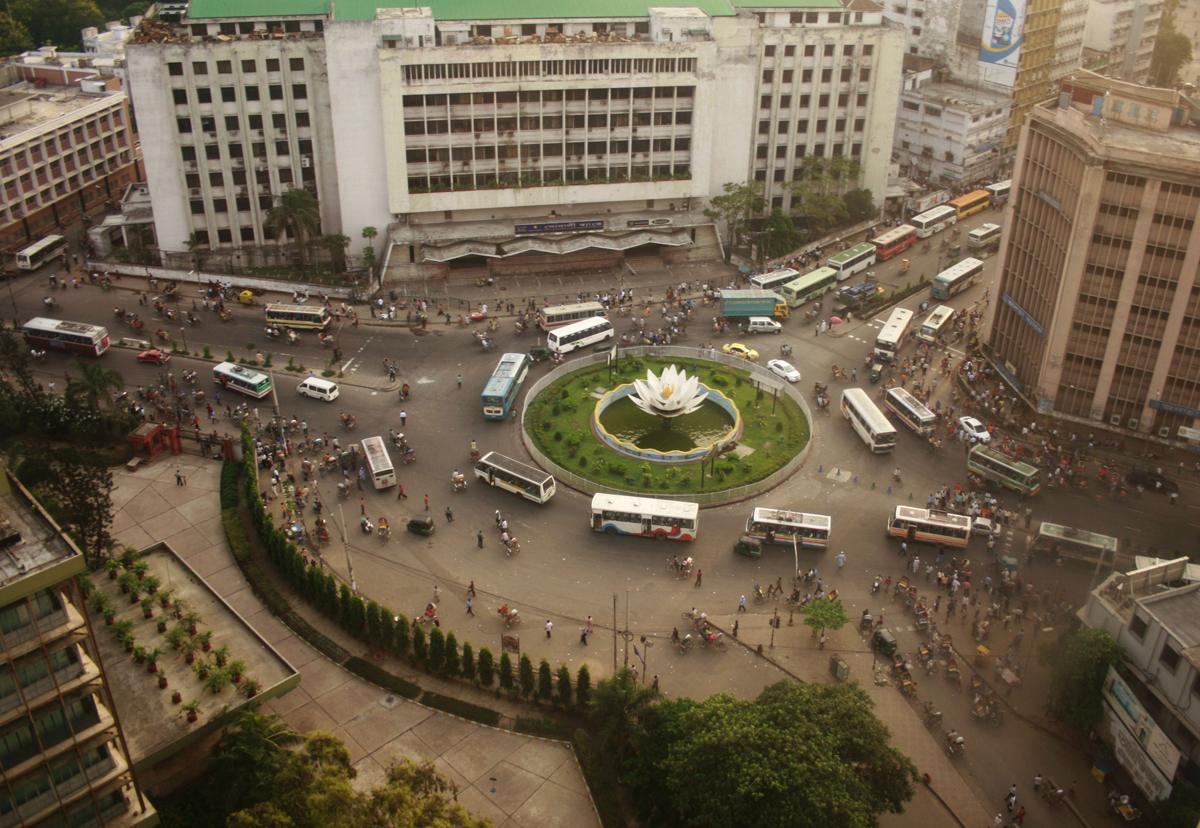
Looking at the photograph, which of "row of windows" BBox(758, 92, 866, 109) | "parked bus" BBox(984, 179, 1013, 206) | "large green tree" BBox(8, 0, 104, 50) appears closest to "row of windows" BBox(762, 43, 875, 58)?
"row of windows" BBox(758, 92, 866, 109)

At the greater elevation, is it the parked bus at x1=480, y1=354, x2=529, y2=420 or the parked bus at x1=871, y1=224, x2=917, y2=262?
the parked bus at x1=871, y1=224, x2=917, y2=262

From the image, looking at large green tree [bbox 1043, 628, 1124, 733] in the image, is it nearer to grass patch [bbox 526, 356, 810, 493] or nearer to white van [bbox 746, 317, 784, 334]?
grass patch [bbox 526, 356, 810, 493]

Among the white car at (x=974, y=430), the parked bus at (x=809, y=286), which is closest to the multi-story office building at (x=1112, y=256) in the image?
the white car at (x=974, y=430)

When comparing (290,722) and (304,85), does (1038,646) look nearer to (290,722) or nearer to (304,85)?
(290,722)

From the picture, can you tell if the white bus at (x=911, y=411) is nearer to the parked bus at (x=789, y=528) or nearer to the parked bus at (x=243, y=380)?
the parked bus at (x=789, y=528)

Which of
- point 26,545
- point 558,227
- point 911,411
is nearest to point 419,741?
point 26,545
